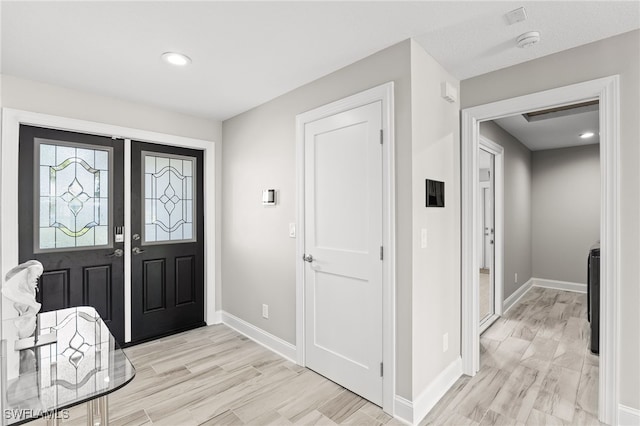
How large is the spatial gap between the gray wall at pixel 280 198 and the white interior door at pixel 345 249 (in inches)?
7.1

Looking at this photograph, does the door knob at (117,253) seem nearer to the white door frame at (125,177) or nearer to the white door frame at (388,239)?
the white door frame at (125,177)

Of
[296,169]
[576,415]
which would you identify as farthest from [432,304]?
[296,169]

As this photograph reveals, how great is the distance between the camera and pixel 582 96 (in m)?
2.08

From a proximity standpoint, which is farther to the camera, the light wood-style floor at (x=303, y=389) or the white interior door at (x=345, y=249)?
the white interior door at (x=345, y=249)

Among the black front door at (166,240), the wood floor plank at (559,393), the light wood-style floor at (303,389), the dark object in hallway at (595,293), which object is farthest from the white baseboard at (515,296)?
the black front door at (166,240)

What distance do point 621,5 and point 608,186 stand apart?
0.99 metres

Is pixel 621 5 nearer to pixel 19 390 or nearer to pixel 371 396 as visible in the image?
pixel 371 396

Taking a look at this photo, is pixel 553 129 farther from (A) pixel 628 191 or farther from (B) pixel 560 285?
(A) pixel 628 191

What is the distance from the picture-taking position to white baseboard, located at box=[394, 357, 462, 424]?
2041 mm

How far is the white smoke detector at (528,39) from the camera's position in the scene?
197cm

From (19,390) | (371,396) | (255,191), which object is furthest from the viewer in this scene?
(255,191)

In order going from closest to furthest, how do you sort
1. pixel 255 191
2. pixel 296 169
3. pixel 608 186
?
1. pixel 608 186
2. pixel 296 169
3. pixel 255 191

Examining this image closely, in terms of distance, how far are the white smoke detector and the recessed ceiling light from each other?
7.35ft

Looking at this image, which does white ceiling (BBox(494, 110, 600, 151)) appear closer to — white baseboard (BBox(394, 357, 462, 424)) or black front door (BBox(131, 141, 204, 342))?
white baseboard (BBox(394, 357, 462, 424))
